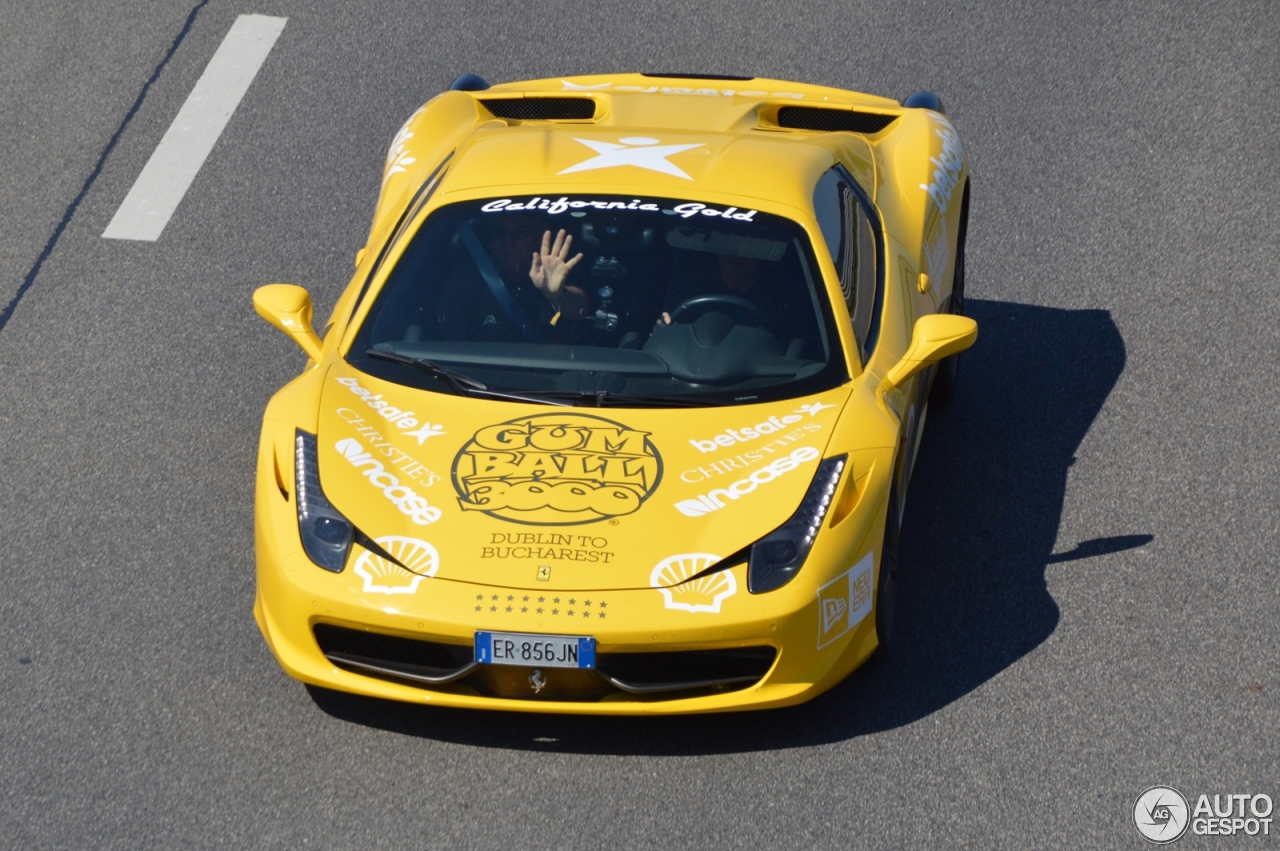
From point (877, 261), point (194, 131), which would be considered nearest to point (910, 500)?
point (877, 261)

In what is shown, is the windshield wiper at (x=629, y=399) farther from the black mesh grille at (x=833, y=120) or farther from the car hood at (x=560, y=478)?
the black mesh grille at (x=833, y=120)

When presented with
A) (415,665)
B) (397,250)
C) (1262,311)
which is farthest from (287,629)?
(1262,311)

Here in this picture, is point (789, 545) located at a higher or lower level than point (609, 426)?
lower

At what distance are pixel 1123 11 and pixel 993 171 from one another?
7.18 feet

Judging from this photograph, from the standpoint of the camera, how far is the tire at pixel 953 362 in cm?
661

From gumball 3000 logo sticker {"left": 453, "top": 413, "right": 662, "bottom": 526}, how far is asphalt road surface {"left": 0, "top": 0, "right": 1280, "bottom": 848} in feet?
2.28

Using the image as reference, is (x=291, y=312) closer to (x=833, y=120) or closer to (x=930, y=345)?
(x=930, y=345)

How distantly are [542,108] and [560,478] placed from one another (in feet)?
9.57

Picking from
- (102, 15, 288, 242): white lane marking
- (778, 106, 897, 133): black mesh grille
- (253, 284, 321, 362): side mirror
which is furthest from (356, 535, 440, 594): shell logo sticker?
(102, 15, 288, 242): white lane marking

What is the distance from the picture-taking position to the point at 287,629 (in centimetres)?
451

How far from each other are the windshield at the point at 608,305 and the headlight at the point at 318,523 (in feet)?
1.72
